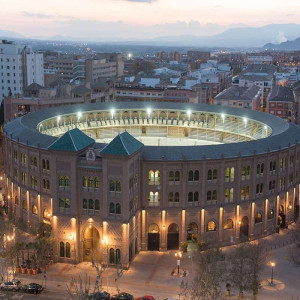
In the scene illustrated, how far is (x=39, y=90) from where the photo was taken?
194 meters

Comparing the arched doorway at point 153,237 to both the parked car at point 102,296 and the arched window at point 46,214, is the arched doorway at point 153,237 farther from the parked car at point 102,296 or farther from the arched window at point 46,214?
the parked car at point 102,296

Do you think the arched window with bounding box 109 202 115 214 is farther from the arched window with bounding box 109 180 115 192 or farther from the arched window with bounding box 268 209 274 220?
the arched window with bounding box 268 209 274 220

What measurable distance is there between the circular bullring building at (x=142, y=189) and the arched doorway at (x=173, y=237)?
0.16 meters

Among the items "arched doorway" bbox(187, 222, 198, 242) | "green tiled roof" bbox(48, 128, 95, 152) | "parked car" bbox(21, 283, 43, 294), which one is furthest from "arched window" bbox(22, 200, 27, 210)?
"arched doorway" bbox(187, 222, 198, 242)

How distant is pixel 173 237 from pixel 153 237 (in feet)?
10.7

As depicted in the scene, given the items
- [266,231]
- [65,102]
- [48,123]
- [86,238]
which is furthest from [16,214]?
[65,102]

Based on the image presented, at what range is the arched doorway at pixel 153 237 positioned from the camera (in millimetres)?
93062

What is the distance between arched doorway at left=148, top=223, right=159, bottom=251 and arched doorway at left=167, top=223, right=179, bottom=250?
1.97 meters

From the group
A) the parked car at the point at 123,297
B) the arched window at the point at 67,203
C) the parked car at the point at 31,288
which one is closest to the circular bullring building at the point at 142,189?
the arched window at the point at 67,203

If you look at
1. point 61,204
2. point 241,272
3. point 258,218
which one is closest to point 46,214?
point 61,204

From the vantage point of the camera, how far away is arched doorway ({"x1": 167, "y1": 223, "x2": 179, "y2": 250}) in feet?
306

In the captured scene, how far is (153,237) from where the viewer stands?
9306cm

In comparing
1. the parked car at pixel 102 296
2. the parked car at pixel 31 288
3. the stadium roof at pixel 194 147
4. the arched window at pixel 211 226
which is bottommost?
the parked car at pixel 31 288

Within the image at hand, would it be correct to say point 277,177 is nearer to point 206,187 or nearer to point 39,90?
point 206,187
